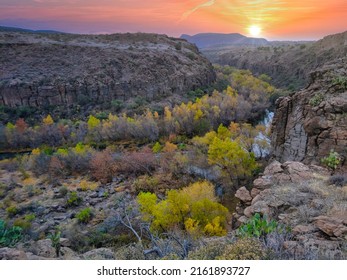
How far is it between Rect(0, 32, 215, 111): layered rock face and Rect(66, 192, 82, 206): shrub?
18542 mm

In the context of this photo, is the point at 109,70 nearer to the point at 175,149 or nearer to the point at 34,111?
the point at 34,111

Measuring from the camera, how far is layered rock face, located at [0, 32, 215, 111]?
30828 millimetres

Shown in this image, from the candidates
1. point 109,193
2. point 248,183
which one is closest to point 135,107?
point 109,193

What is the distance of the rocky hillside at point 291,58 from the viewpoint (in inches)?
1614

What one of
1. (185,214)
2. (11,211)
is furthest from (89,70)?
(185,214)

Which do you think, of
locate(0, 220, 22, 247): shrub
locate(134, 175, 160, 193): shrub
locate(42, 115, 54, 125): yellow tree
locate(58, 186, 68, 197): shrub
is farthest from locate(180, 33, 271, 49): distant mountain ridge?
locate(42, 115, 54, 125): yellow tree

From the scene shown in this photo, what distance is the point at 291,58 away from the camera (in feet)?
167

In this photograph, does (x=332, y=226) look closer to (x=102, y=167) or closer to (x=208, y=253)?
(x=208, y=253)

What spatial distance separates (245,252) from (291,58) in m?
54.6

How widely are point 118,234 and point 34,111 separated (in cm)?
2330

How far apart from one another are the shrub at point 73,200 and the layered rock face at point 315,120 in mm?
10563

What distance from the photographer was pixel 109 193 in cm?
1656

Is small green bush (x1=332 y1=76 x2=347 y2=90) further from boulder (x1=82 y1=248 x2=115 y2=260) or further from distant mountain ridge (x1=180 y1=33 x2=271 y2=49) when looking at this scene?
boulder (x1=82 y1=248 x2=115 y2=260)

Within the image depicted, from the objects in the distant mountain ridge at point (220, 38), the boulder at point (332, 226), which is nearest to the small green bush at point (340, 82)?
the distant mountain ridge at point (220, 38)
